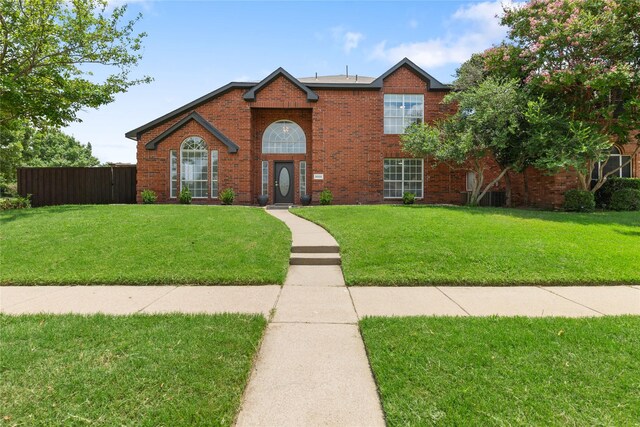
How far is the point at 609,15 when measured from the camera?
10.4 meters

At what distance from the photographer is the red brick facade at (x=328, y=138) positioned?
613 inches

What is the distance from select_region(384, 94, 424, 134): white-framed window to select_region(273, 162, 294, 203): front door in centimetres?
536

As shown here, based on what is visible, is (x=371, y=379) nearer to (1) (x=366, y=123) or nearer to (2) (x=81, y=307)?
(2) (x=81, y=307)

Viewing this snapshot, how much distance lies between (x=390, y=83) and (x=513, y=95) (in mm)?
5927

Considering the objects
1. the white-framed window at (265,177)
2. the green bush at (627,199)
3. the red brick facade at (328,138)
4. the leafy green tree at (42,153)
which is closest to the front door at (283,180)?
the white-framed window at (265,177)

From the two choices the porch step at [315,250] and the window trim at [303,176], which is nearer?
the porch step at [315,250]

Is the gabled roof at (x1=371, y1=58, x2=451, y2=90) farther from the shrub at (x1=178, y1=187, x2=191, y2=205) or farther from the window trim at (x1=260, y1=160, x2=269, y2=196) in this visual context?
the shrub at (x1=178, y1=187, x2=191, y2=205)

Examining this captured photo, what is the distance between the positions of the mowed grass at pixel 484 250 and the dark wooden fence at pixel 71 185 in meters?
13.2

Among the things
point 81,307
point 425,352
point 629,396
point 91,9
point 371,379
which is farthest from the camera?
point 91,9

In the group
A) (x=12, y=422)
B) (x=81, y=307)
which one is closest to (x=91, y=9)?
(x=81, y=307)

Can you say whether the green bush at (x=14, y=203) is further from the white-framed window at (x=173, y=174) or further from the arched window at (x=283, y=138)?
the arched window at (x=283, y=138)

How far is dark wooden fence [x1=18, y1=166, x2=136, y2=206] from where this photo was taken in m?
16.2

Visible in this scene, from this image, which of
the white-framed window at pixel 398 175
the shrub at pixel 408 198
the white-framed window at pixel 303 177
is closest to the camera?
the shrub at pixel 408 198

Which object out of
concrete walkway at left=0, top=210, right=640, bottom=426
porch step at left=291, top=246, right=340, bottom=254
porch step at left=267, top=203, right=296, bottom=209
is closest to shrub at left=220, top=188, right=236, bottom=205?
porch step at left=267, top=203, right=296, bottom=209
